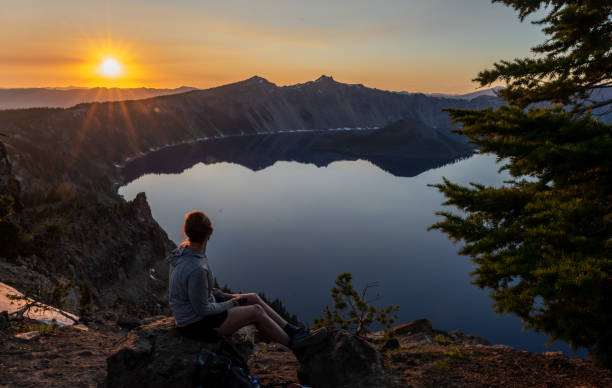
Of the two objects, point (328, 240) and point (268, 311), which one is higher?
point (328, 240)

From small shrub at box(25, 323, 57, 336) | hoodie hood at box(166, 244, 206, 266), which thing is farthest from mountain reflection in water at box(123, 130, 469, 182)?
hoodie hood at box(166, 244, 206, 266)

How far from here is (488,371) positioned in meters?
6.28

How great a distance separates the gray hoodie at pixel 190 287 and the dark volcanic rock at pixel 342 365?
1.67 m

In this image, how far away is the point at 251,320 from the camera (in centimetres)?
563

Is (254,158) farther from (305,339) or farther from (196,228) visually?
(196,228)

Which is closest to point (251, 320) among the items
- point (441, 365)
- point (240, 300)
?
point (240, 300)

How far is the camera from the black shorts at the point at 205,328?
5.46 meters

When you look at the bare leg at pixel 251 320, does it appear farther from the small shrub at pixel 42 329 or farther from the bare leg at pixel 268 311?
the small shrub at pixel 42 329

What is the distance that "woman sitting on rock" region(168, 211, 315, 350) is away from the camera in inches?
202

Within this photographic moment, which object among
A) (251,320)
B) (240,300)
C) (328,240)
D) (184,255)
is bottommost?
(251,320)

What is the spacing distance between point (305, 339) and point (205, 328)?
1.56 metres

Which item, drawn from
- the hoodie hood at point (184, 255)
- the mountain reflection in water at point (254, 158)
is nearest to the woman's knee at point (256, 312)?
the hoodie hood at point (184, 255)

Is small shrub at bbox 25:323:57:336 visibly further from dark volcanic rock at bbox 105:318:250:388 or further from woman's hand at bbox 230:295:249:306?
woman's hand at bbox 230:295:249:306

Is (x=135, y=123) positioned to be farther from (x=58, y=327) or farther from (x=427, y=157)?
(x=58, y=327)
